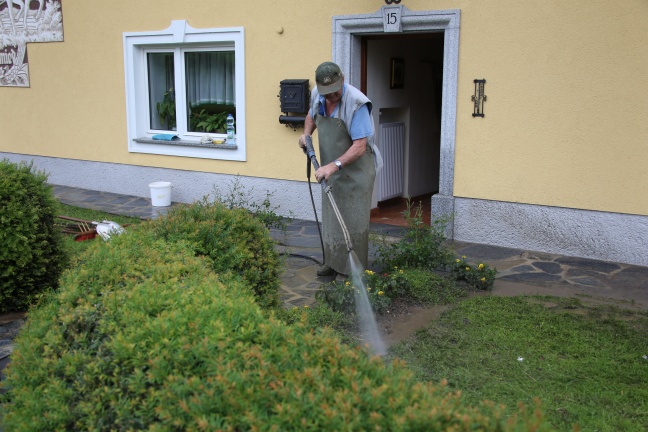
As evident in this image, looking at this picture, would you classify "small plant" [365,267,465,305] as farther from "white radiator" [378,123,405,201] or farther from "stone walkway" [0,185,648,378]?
"white radiator" [378,123,405,201]

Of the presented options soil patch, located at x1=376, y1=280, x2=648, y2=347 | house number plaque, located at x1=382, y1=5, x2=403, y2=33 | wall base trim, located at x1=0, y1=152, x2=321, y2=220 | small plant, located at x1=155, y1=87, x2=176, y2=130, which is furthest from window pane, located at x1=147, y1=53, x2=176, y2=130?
soil patch, located at x1=376, y1=280, x2=648, y2=347

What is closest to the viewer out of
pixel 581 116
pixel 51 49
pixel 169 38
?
pixel 581 116

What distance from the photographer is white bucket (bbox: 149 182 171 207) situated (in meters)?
9.82

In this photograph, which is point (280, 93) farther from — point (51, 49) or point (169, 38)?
point (51, 49)

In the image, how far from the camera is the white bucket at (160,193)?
982 centimetres

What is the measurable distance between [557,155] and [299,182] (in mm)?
3383

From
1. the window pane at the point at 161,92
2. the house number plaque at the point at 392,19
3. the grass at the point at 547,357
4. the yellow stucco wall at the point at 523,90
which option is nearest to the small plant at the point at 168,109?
the window pane at the point at 161,92

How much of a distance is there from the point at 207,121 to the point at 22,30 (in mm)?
4105

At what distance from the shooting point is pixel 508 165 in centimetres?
739

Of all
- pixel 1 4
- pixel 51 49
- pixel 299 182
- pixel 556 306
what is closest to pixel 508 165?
pixel 556 306

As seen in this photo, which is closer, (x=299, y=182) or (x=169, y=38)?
(x=299, y=182)

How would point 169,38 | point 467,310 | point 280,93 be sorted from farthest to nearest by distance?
1. point 169,38
2. point 280,93
3. point 467,310

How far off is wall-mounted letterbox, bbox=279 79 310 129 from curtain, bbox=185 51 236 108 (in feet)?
5.13

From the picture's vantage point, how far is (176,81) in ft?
34.6
